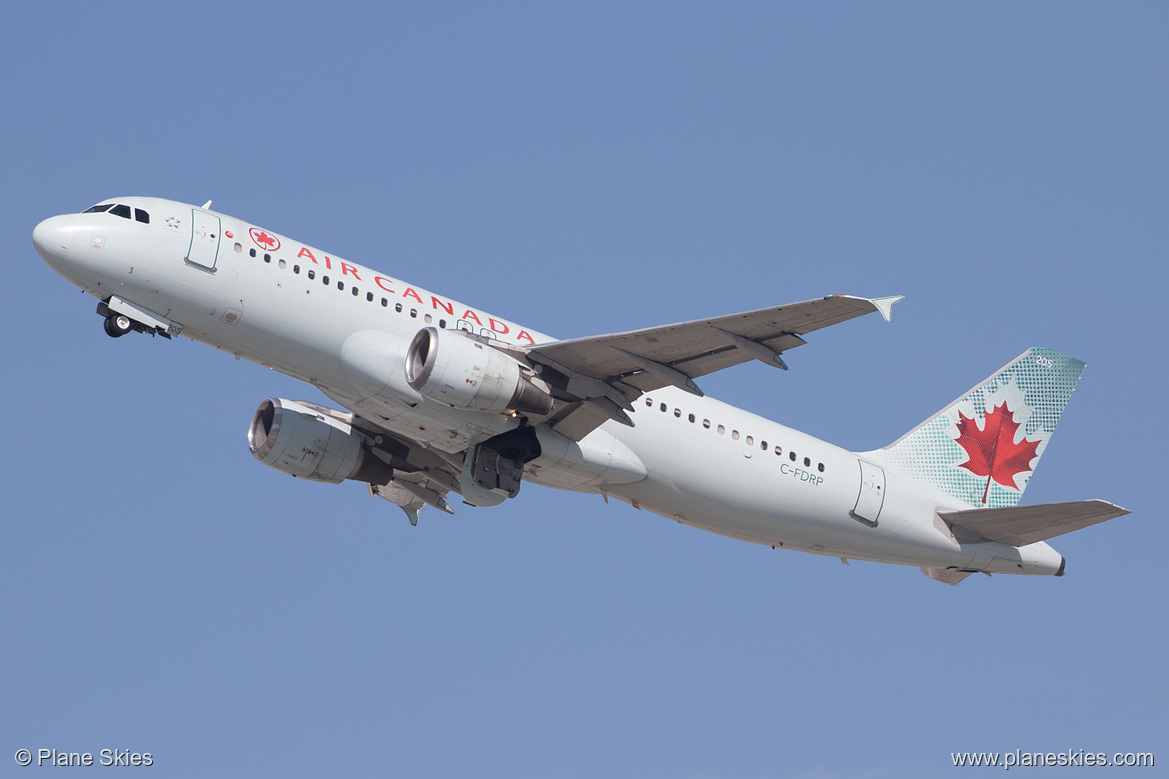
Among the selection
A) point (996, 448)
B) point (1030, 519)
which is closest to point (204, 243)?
point (1030, 519)

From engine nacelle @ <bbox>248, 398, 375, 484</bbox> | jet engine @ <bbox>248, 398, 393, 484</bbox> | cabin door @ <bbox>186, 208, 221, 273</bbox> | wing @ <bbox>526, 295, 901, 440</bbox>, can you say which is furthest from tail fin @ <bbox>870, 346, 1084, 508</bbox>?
cabin door @ <bbox>186, 208, 221, 273</bbox>

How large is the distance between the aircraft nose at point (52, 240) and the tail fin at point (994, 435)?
22763 millimetres

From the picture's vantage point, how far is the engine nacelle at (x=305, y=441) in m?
37.4

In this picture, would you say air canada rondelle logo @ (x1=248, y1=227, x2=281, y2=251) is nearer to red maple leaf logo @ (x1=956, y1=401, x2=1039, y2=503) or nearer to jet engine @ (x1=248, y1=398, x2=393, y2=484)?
jet engine @ (x1=248, y1=398, x2=393, y2=484)

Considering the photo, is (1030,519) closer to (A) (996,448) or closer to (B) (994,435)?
(A) (996,448)

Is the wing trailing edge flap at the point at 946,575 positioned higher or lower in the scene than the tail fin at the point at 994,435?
lower

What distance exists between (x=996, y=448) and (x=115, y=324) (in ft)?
85.0

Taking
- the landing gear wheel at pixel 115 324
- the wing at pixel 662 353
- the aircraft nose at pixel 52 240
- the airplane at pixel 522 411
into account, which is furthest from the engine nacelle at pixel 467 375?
the aircraft nose at pixel 52 240

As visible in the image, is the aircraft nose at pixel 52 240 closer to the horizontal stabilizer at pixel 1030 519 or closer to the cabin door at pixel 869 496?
the cabin door at pixel 869 496

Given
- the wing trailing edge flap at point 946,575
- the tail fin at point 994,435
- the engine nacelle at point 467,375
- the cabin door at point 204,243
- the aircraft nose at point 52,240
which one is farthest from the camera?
the tail fin at point 994,435

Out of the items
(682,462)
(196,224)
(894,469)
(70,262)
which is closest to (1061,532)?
(894,469)

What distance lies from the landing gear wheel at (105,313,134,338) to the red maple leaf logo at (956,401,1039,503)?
24079mm

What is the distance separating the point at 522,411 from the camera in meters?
32.4

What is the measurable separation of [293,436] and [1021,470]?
2199 cm
